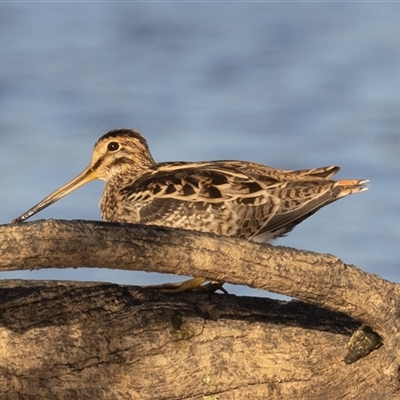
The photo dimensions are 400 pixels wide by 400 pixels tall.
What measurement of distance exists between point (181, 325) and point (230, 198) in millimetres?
2664

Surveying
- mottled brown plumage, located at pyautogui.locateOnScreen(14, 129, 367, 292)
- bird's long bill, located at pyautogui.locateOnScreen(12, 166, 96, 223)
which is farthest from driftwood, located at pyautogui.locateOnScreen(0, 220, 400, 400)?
bird's long bill, located at pyautogui.locateOnScreen(12, 166, 96, 223)

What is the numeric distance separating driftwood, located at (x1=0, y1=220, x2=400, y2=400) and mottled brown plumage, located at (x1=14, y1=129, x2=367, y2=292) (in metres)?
2.04

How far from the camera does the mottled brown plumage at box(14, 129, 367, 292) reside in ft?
27.8

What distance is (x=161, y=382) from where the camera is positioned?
588cm

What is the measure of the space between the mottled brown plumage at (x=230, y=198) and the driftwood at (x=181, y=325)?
2.04 metres

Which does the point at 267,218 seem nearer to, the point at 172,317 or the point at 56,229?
the point at 172,317

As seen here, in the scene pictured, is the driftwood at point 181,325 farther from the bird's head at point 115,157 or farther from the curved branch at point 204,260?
the bird's head at point 115,157

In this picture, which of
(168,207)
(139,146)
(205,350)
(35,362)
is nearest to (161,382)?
(205,350)

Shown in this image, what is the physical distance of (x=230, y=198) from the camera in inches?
337

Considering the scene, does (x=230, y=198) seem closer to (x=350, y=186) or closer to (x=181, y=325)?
(x=350, y=186)

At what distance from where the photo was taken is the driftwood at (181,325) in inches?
206

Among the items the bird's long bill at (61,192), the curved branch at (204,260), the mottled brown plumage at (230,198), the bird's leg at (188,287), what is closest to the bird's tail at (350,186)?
the mottled brown plumage at (230,198)

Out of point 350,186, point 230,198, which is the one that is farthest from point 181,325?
point 350,186

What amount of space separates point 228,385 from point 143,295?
62cm
